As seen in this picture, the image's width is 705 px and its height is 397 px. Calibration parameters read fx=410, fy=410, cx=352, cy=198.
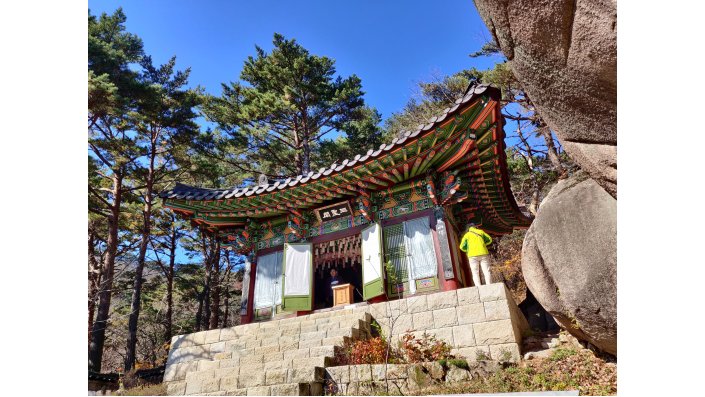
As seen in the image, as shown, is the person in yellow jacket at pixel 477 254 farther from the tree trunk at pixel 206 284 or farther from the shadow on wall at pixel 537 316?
the tree trunk at pixel 206 284

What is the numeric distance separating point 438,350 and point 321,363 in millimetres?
1687

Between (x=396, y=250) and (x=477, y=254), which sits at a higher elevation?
(x=396, y=250)

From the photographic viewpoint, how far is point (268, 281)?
9633 mm

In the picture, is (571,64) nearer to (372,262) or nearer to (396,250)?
(396,250)

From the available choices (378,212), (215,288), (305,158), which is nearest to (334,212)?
(378,212)

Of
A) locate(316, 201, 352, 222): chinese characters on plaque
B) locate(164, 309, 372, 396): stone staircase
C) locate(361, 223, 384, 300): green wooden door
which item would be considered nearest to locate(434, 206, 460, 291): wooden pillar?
locate(361, 223, 384, 300): green wooden door

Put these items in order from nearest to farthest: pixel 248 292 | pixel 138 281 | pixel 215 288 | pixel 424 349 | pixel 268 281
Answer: pixel 424 349, pixel 268 281, pixel 248 292, pixel 138 281, pixel 215 288

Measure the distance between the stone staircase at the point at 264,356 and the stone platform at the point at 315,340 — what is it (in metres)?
0.01

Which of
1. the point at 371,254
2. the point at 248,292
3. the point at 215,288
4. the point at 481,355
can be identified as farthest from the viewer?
the point at 215,288

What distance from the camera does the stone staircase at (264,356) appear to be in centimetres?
527

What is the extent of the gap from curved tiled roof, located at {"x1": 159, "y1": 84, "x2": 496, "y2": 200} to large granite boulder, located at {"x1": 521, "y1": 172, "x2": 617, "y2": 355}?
247 centimetres

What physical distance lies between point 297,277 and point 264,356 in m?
2.78

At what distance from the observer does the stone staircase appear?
207 inches

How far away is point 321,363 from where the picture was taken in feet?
18.0
